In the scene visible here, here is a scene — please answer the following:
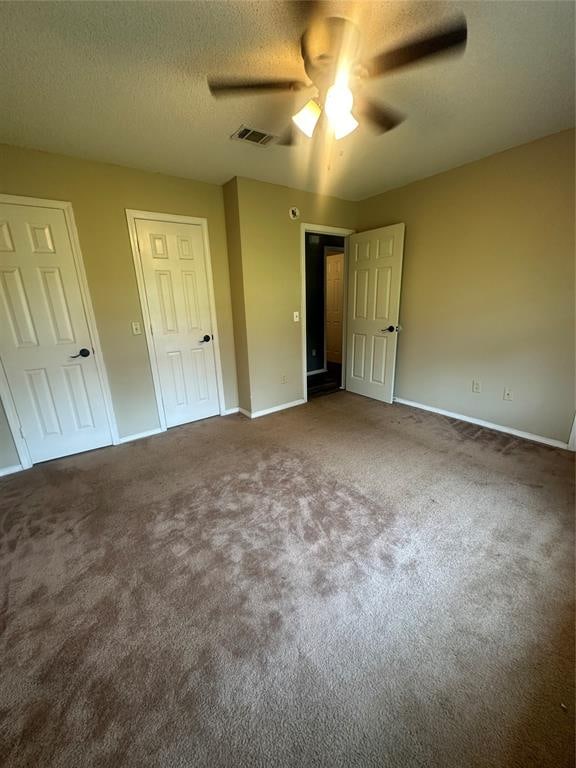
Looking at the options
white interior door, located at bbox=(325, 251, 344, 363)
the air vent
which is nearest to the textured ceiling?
the air vent

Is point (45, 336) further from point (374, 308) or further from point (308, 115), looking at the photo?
point (374, 308)

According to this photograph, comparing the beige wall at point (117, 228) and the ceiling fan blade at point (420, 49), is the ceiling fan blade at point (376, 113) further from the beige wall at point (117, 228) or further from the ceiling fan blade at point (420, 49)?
the beige wall at point (117, 228)

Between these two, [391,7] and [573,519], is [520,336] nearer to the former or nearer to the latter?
[573,519]

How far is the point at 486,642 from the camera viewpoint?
4.13ft

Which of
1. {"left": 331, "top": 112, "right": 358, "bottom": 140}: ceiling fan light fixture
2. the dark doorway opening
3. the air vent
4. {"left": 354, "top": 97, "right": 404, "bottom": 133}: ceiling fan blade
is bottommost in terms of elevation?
the dark doorway opening

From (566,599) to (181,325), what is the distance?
11.1 feet

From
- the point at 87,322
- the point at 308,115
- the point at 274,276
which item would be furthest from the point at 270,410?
the point at 308,115

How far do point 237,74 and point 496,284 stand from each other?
102 inches

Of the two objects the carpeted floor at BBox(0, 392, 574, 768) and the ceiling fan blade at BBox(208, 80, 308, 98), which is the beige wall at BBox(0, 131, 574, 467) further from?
the ceiling fan blade at BBox(208, 80, 308, 98)

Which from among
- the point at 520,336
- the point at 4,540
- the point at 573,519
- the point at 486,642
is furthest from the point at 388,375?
the point at 4,540

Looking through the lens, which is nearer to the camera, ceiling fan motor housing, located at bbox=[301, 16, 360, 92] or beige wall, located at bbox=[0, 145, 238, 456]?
ceiling fan motor housing, located at bbox=[301, 16, 360, 92]

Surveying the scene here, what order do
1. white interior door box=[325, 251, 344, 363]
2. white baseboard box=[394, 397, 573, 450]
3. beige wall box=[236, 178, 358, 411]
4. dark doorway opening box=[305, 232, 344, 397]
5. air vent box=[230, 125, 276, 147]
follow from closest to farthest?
air vent box=[230, 125, 276, 147], white baseboard box=[394, 397, 573, 450], beige wall box=[236, 178, 358, 411], dark doorway opening box=[305, 232, 344, 397], white interior door box=[325, 251, 344, 363]

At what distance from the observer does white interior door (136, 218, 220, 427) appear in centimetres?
295

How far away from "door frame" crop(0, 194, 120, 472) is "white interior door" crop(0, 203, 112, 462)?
1.0 inches
